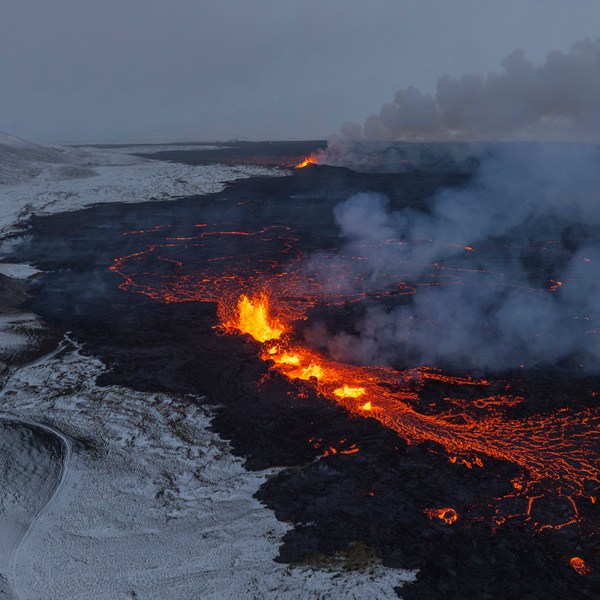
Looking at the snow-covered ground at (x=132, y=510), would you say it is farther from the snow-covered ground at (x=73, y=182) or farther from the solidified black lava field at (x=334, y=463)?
the snow-covered ground at (x=73, y=182)

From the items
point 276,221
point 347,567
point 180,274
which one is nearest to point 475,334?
point 347,567

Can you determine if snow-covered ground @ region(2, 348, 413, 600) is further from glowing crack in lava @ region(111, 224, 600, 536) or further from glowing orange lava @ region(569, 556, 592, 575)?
glowing crack in lava @ region(111, 224, 600, 536)

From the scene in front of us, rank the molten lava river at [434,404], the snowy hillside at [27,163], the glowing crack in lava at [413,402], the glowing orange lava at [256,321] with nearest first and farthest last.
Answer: the molten lava river at [434,404], the glowing crack in lava at [413,402], the glowing orange lava at [256,321], the snowy hillside at [27,163]

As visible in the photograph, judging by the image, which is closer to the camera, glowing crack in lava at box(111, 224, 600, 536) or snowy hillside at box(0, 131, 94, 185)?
glowing crack in lava at box(111, 224, 600, 536)

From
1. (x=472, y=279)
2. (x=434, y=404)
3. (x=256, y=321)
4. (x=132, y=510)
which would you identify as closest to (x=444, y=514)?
(x=434, y=404)

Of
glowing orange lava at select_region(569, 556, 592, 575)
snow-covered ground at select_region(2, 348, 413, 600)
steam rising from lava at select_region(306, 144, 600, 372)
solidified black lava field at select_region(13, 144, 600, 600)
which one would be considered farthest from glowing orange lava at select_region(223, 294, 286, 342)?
glowing orange lava at select_region(569, 556, 592, 575)

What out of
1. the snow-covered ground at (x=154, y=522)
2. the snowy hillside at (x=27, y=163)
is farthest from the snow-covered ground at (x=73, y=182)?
the snow-covered ground at (x=154, y=522)

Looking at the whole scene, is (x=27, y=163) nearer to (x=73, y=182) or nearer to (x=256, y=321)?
(x=73, y=182)
